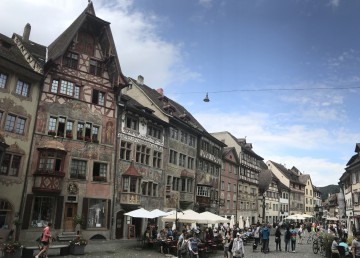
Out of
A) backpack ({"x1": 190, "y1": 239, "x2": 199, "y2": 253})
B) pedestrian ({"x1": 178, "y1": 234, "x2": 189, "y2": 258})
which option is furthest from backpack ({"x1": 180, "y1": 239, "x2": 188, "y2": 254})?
backpack ({"x1": 190, "y1": 239, "x2": 199, "y2": 253})

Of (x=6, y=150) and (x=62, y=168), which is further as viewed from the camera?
(x=62, y=168)

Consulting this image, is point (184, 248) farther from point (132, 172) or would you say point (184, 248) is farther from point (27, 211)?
point (132, 172)

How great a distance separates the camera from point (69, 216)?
2714 cm

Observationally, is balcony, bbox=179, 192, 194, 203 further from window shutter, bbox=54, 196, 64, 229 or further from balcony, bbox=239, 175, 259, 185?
balcony, bbox=239, 175, 259, 185

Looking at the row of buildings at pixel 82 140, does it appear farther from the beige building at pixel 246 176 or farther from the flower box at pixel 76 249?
the beige building at pixel 246 176

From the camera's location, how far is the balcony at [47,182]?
2525 centimetres

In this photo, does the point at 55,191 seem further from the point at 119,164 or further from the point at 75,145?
the point at 119,164

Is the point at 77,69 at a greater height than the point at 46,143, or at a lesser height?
greater

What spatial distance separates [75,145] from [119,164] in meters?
4.65

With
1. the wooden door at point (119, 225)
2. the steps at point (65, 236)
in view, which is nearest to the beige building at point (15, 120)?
the steps at point (65, 236)

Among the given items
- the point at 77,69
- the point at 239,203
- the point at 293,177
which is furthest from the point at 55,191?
the point at 293,177

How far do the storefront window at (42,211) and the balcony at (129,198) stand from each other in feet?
20.7

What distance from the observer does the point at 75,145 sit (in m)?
28.1

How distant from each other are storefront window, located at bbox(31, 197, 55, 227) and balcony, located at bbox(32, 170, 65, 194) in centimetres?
92
